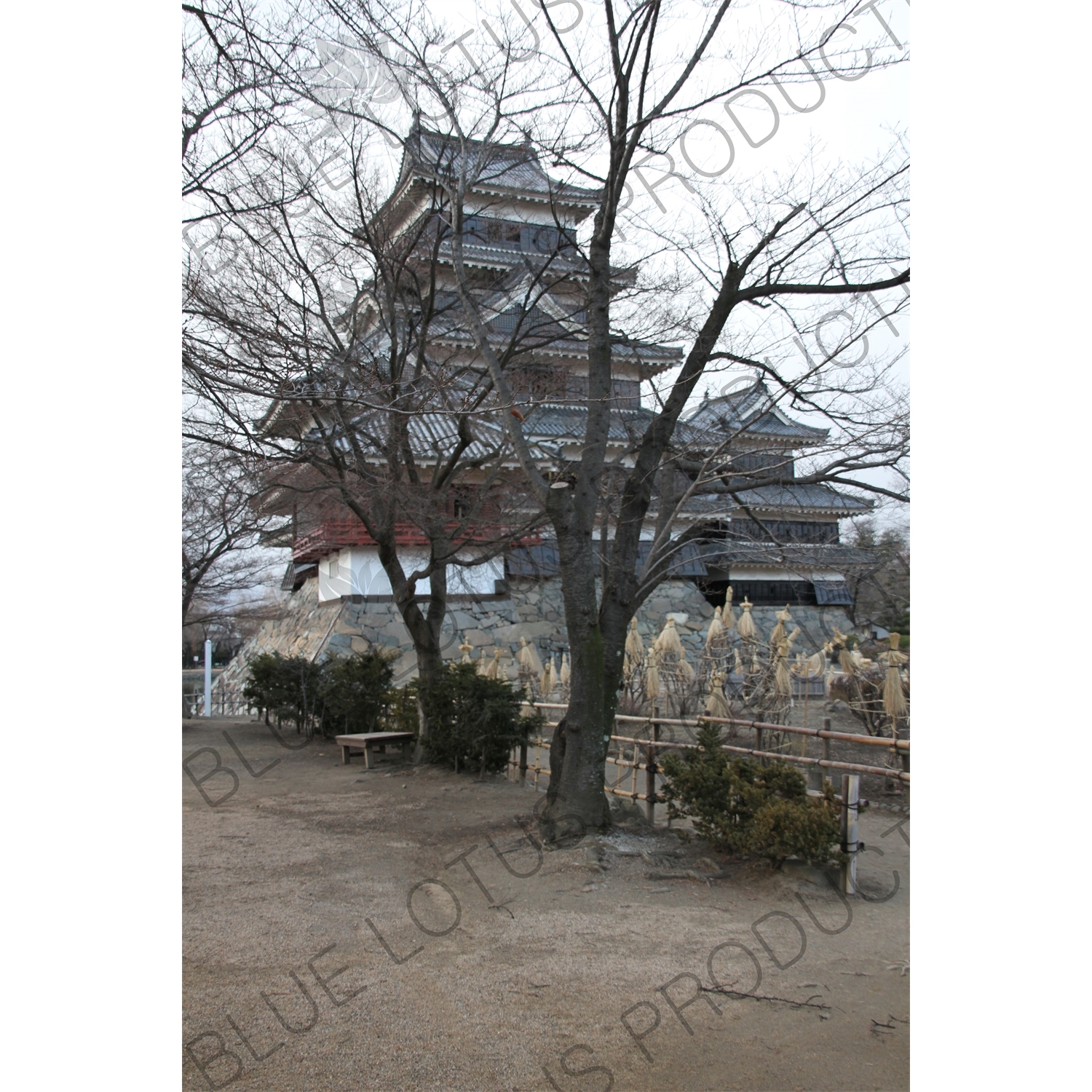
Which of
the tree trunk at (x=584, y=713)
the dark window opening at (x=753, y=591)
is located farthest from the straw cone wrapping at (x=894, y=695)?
the dark window opening at (x=753, y=591)

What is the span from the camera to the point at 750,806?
5.41 meters

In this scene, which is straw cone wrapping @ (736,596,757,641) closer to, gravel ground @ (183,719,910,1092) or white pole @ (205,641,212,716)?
gravel ground @ (183,719,910,1092)

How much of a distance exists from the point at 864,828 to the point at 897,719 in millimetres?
2628

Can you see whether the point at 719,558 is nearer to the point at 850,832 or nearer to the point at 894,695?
the point at 894,695

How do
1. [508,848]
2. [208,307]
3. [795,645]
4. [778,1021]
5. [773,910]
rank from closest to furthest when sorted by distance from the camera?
[778,1021] < [773,910] < [508,848] < [208,307] < [795,645]

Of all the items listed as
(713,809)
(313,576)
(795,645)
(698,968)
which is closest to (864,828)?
(713,809)

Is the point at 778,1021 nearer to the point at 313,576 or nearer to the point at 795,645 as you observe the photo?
the point at 795,645

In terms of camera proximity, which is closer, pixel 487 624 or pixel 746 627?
pixel 746 627

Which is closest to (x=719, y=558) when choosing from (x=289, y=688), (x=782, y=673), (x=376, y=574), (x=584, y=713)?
(x=782, y=673)

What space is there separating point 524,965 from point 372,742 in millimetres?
6045

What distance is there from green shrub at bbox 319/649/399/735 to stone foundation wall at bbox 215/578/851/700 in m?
2.01

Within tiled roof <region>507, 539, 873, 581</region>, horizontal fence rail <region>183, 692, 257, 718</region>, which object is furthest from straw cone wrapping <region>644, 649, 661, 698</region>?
horizontal fence rail <region>183, 692, 257, 718</region>

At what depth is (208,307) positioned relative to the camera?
269 inches

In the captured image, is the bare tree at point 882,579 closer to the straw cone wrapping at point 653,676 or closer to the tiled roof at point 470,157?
the straw cone wrapping at point 653,676
